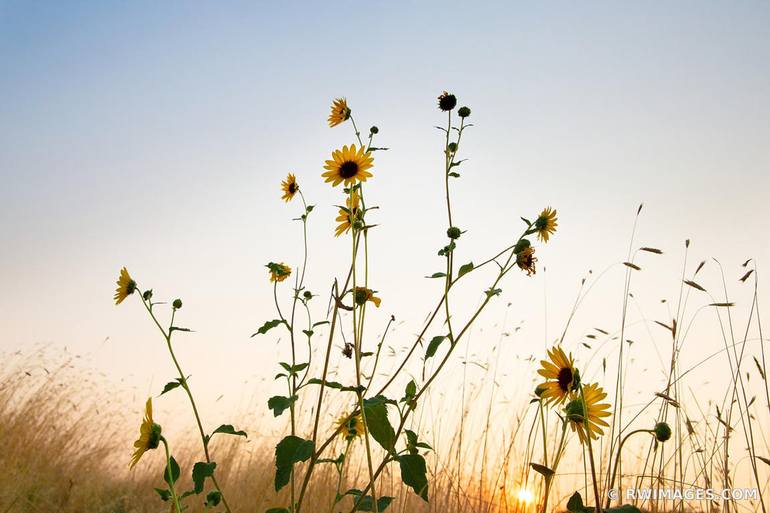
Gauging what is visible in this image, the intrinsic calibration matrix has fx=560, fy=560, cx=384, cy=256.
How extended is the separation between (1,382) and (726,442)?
612cm

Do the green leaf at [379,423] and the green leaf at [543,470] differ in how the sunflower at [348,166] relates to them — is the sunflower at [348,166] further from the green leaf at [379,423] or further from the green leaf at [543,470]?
the green leaf at [543,470]

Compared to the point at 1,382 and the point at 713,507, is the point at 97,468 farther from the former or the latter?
the point at 713,507

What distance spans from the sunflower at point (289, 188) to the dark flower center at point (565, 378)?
1.24 metres

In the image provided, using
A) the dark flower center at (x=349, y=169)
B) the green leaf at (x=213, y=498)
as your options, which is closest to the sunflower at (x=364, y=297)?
the dark flower center at (x=349, y=169)

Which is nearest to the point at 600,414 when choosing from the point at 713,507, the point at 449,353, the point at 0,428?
the point at 449,353

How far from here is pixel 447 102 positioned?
189cm

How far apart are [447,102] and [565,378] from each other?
1088mm

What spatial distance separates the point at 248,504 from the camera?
9.97 feet

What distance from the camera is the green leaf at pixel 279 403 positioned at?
1.45 meters

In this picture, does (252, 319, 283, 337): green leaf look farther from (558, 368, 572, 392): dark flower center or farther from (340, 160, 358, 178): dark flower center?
(558, 368, 572, 392): dark flower center

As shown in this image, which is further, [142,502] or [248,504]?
[142,502]

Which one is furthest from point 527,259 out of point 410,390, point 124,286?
point 124,286

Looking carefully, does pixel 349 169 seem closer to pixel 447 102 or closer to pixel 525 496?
pixel 447 102

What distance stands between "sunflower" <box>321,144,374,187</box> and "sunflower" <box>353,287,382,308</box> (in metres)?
0.31
